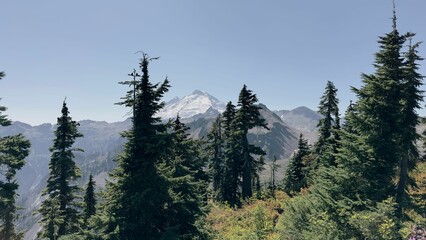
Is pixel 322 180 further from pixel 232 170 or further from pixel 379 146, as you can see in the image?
pixel 232 170

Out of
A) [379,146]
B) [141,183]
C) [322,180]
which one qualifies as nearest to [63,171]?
[141,183]

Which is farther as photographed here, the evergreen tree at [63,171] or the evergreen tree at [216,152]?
the evergreen tree at [216,152]

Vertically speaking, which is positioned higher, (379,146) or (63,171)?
(379,146)

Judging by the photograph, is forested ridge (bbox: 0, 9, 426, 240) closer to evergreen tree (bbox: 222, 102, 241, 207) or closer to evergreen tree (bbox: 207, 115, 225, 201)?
evergreen tree (bbox: 222, 102, 241, 207)

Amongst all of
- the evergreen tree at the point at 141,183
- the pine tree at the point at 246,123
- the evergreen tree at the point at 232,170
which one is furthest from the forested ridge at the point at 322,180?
the evergreen tree at the point at 232,170

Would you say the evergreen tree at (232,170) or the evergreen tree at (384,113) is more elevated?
the evergreen tree at (384,113)

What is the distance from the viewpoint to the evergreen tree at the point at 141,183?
16.6 meters

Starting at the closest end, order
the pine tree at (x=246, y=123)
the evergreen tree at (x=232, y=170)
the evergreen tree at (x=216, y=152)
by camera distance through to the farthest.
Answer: the pine tree at (x=246, y=123), the evergreen tree at (x=232, y=170), the evergreen tree at (x=216, y=152)

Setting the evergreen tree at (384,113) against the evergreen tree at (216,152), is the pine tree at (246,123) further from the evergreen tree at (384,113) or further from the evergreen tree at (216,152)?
the evergreen tree at (384,113)

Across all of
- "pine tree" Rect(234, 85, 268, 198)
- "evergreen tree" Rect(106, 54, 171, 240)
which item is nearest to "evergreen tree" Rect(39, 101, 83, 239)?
"evergreen tree" Rect(106, 54, 171, 240)

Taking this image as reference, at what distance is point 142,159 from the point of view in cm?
1702

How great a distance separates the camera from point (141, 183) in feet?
55.9

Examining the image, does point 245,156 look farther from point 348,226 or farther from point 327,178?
point 348,226

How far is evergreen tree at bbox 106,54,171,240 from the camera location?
1664 cm
